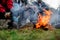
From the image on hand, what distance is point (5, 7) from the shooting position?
5.99 metres

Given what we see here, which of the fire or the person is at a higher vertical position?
the person

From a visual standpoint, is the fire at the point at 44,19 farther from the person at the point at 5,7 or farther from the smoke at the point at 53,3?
the person at the point at 5,7

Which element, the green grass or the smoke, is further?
the smoke

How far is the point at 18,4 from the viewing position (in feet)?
19.4

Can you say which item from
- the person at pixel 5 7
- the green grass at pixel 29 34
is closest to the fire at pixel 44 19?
the green grass at pixel 29 34

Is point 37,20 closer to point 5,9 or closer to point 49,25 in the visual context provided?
point 49,25

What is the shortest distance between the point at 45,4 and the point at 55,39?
Answer: 2.71ft

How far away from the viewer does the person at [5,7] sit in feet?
19.5

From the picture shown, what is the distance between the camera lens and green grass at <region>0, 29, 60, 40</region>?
555 centimetres

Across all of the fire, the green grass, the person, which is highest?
the person

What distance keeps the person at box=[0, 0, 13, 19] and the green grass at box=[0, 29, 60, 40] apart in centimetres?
37

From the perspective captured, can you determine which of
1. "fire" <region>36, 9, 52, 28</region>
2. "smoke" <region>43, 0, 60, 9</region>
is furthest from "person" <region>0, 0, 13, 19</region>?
"smoke" <region>43, 0, 60, 9</region>

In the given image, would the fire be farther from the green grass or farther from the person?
the person

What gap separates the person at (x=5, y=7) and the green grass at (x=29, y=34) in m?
0.37
